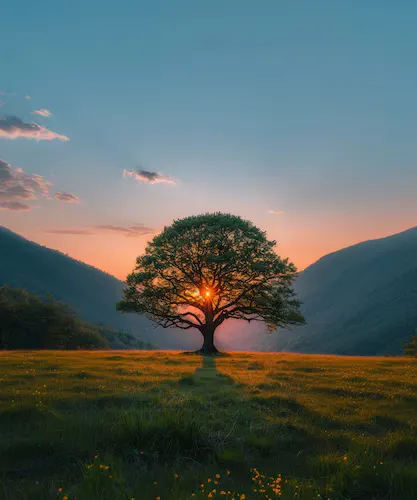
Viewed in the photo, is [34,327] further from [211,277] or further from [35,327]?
[211,277]

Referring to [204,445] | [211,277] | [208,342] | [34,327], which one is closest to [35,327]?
[34,327]

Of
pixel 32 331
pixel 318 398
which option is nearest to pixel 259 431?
pixel 318 398

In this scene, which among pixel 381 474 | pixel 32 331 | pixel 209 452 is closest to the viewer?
pixel 381 474

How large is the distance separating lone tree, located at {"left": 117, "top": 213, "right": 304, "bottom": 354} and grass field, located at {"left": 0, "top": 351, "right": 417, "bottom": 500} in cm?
2797

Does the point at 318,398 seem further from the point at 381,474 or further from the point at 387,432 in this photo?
the point at 381,474

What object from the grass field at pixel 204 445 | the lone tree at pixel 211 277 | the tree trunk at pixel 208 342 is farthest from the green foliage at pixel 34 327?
the grass field at pixel 204 445

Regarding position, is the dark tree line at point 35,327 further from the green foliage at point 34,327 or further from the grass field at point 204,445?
the grass field at point 204,445

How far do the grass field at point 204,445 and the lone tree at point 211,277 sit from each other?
91.8ft

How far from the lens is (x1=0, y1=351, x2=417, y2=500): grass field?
20.4 feet

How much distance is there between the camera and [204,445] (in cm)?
832

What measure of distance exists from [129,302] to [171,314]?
5.44m

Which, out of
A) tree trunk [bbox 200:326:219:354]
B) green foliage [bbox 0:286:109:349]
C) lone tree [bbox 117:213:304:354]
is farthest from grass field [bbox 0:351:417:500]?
green foliage [bbox 0:286:109:349]

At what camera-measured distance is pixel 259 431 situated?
9477 millimetres

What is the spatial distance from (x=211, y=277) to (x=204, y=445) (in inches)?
1402
